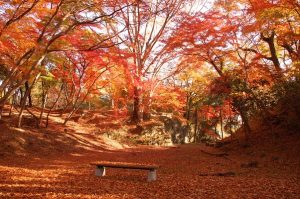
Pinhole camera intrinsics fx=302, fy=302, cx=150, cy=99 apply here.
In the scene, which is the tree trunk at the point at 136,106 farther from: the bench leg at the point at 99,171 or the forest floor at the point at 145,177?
the bench leg at the point at 99,171

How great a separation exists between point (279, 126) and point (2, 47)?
1329 cm

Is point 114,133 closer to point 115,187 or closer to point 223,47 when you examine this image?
point 223,47

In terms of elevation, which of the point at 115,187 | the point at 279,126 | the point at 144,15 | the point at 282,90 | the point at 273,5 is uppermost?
the point at 144,15

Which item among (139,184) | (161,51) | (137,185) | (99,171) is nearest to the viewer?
(137,185)

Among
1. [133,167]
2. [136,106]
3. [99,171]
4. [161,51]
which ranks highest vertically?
[161,51]

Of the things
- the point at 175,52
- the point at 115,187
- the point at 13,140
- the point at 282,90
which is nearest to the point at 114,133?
the point at 175,52

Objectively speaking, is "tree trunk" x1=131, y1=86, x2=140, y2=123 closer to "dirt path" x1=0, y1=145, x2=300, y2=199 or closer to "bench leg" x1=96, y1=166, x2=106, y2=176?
"dirt path" x1=0, y1=145, x2=300, y2=199

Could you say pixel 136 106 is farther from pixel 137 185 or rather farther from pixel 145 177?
pixel 137 185

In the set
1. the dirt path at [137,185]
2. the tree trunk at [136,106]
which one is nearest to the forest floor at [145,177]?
the dirt path at [137,185]

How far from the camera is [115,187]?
259 inches

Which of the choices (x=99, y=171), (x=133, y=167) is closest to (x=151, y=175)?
(x=133, y=167)

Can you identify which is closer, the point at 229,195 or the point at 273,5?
the point at 229,195

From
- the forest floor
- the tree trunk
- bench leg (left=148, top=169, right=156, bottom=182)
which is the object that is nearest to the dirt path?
the forest floor

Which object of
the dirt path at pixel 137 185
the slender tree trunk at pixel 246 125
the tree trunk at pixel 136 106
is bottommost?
the dirt path at pixel 137 185
